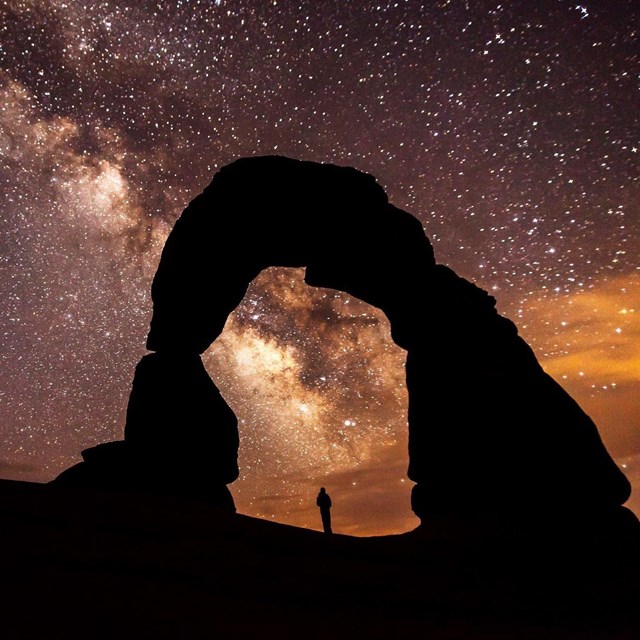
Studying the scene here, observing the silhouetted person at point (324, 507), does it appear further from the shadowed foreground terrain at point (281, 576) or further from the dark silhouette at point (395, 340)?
the shadowed foreground terrain at point (281, 576)

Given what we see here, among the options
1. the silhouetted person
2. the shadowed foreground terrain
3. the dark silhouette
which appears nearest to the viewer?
the shadowed foreground terrain

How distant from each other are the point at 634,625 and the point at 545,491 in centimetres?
398

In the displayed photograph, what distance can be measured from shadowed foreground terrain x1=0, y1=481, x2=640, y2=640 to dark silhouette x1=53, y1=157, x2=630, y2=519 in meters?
1.70

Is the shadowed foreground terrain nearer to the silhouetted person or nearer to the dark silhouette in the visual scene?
the dark silhouette

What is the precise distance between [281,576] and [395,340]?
882 centimetres

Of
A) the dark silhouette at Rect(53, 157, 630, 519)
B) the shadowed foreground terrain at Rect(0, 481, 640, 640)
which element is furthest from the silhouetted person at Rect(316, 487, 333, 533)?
the shadowed foreground terrain at Rect(0, 481, 640, 640)

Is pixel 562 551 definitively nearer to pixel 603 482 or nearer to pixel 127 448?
pixel 603 482

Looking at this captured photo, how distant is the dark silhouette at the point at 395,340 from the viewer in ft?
33.9

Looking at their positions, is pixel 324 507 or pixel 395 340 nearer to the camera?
pixel 395 340

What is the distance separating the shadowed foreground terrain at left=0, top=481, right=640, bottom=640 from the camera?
363 cm

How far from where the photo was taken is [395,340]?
13375 millimetres

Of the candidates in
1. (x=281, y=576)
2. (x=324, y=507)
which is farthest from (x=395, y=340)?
(x=281, y=576)

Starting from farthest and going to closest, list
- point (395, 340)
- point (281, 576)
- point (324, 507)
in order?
point (324, 507), point (395, 340), point (281, 576)

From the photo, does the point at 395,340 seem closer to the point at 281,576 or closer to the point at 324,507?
the point at 324,507
